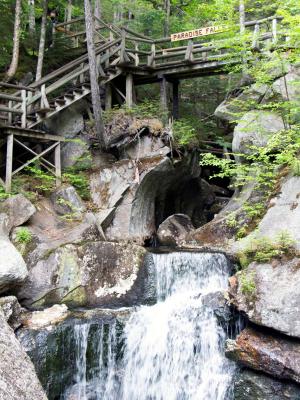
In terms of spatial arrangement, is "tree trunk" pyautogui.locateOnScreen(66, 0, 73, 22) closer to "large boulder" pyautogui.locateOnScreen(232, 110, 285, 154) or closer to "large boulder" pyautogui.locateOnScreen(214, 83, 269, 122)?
"large boulder" pyautogui.locateOnScreen(214, 83, 269, 122)

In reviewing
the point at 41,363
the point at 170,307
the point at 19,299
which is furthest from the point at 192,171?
the point at 41,363

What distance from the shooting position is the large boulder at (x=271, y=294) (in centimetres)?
598

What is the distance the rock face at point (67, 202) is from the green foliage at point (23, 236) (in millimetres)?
1983

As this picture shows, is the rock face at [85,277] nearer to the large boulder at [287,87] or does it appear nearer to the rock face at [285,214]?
the rock face at [285,214]

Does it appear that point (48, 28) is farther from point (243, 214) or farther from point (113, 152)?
point (243, 214)

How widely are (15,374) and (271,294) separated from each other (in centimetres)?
452

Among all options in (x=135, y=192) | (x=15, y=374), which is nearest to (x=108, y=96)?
(x=135, y=192)

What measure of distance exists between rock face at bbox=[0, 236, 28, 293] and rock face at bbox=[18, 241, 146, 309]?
2.07ft

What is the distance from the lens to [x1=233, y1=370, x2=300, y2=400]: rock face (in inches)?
225

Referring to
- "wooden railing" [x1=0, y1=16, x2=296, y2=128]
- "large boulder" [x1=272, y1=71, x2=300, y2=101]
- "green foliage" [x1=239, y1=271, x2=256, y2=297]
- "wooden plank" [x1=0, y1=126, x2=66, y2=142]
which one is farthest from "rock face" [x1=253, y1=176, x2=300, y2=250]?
"wooden plank" [x1=0, y1=126, x2=66, y2=142]

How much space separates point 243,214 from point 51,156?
24.1 feet

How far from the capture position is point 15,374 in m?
3.35

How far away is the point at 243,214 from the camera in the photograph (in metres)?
10.5

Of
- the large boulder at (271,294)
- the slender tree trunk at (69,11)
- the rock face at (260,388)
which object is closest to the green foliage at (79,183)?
the large boulder at (271,294)
